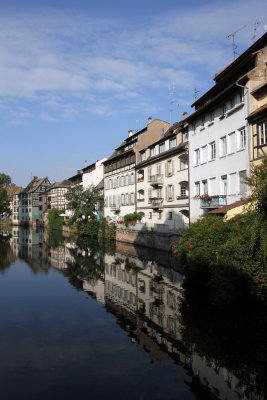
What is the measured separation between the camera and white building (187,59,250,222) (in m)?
22.3

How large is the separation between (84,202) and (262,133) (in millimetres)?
38410

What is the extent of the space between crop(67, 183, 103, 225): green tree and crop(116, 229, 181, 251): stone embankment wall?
11602 millimetres

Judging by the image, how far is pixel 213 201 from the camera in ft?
83.5

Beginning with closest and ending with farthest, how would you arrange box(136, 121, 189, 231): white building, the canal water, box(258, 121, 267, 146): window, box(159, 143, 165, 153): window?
the canal water → box(258, 121, 267, 146): window → box(136, 121, 189, 231): white building → box(159, 143, 165, 153): window

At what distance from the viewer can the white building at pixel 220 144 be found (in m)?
22.3

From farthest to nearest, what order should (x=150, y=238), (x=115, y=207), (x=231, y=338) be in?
(x=115, y=207) < (x=150, y=238) < (x=231, y=338)

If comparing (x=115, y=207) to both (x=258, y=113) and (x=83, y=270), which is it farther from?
(x=258, y=113)

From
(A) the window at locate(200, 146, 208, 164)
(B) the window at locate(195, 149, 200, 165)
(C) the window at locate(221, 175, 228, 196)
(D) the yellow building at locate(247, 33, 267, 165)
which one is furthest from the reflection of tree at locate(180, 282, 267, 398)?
(B) the window at locate(195, 149, 200, 165)

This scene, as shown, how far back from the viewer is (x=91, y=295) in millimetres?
16797

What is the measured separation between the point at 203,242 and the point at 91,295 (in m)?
6.27

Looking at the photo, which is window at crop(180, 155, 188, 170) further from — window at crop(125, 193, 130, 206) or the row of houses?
window at crop(125, 193, 130, 206)

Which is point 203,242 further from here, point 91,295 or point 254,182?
point 91,295

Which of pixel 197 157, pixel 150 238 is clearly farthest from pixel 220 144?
pixel 150 238

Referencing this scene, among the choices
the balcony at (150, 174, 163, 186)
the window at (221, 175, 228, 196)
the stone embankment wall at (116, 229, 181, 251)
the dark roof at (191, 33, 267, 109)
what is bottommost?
the stone embankment wall at (116, 229, 181, 251)
